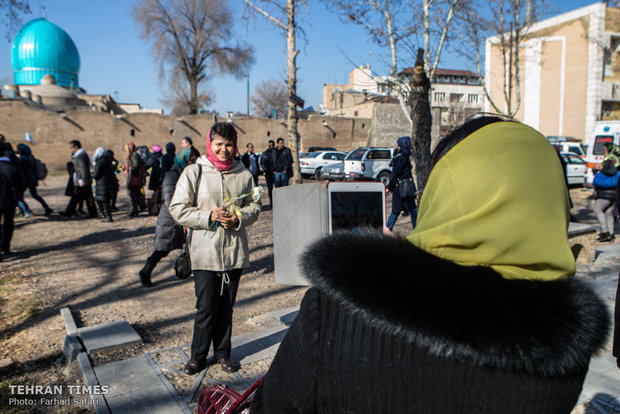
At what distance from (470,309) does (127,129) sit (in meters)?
35.8

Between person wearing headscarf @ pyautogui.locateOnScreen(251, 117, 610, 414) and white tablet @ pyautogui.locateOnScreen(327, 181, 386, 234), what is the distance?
10.1 ft

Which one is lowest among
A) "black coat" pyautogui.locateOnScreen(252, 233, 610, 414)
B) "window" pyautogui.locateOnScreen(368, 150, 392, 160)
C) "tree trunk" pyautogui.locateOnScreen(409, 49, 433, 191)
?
"black coat" pyautogui.locateOnScreen(252, 233, 610, 414)

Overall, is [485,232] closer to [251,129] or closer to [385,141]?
[251,129]

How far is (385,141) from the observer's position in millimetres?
40938

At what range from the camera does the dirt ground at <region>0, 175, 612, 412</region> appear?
423 centimetres

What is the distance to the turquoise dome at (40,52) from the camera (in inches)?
1815

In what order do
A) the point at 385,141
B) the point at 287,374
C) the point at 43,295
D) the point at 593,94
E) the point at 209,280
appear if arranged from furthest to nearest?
1. the point at 385,141
2. the point at 593,94
3. the point at 43,295
4. the point at 209,280
5. the point at 287,374

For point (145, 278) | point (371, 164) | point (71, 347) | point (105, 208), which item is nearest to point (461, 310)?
point (71, 347)

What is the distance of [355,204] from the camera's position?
4.25 meters

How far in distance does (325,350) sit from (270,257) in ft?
23.6

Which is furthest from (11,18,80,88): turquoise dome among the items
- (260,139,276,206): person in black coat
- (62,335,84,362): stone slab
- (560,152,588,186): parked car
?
(62,335,84,362): stone slab

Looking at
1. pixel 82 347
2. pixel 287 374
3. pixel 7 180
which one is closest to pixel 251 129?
pixel 7 180

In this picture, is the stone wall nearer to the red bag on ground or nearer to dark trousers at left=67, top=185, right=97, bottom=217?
dark trousers at left=67, top=185, right=97, bottom=217

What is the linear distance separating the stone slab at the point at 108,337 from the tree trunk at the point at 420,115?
461 cm
